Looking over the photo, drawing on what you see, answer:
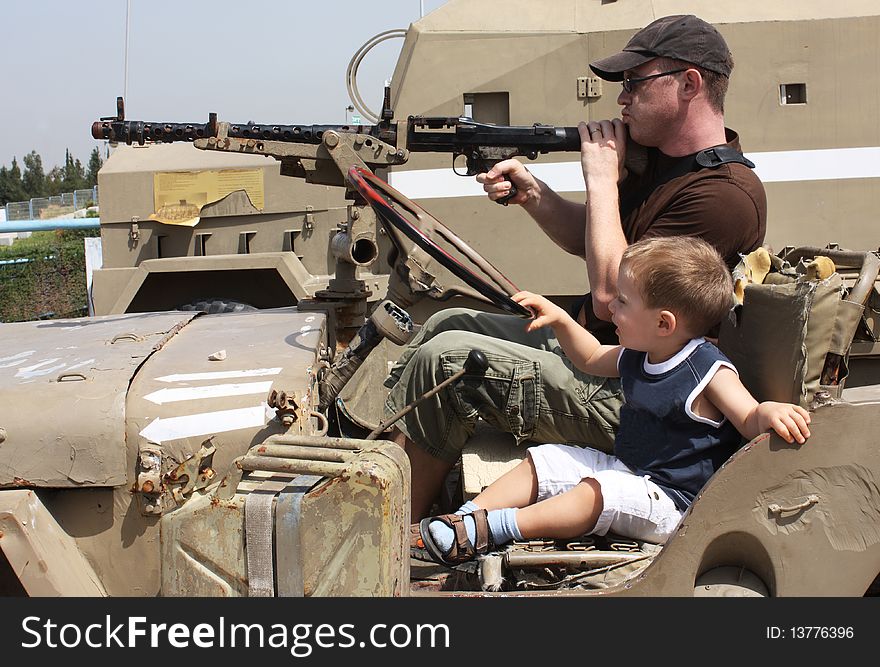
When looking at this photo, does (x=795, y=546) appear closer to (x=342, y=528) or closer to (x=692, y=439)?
(x=692, y=439)

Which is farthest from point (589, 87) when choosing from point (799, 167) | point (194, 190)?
point (194, 190)

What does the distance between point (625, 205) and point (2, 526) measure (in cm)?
191

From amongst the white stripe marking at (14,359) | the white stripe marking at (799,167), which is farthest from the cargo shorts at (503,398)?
the white stripe marking at (799,167)

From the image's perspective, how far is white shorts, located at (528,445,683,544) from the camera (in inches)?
85.6

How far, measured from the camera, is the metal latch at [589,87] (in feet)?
15.9

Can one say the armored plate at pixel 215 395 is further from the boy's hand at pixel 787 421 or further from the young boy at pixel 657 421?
the boy's hand at pixel 787 421

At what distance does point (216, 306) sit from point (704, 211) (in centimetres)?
Result: 393

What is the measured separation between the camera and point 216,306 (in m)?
5.88

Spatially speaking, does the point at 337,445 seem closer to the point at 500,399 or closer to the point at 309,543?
the point at 309,543

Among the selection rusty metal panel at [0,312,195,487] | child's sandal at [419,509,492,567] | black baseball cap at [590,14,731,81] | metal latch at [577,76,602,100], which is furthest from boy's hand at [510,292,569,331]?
metal latch at [577,76,602,100]

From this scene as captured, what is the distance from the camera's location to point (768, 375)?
2.13m

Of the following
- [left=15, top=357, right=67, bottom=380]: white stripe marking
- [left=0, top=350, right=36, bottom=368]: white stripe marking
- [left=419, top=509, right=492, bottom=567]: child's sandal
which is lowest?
[left=419, top=509, right=492, bottom=567]: child's sandal

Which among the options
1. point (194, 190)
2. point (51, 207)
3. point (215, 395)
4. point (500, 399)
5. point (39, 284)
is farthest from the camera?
point (51, 207)

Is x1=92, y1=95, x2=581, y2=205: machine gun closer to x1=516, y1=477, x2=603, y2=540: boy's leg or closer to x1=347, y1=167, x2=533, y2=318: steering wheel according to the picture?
x1=347, y1=167, x2=533, y2=318: steering wheel
